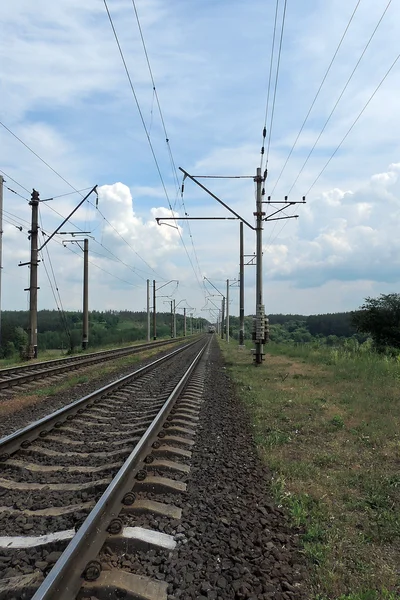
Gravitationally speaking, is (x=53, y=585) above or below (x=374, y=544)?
above

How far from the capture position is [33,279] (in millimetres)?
24031

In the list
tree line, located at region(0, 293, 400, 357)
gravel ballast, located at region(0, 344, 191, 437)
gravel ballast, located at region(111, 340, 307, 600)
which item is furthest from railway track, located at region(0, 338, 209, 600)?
tree line, located at region(0, 293, 400, 357)

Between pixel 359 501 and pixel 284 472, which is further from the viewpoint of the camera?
pixel 284 472

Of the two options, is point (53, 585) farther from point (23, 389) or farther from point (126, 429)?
point (23, 389)

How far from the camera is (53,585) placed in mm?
2697

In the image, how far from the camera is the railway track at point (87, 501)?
2973 mm

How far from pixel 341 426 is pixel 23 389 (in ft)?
28.4

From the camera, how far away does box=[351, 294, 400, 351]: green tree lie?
2997 cm

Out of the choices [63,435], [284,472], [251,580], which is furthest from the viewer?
[63,435]

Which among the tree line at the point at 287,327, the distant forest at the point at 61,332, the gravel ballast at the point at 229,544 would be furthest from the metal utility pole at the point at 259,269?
the gravel ballast at the point at 229,544

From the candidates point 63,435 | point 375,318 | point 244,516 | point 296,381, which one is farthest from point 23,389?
point 375,318

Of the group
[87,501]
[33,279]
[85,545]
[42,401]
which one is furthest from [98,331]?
[85,545]

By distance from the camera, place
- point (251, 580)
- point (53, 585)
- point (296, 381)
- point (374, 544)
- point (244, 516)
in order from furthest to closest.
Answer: point (296, 381) → point (244, 516) → point (374, 544) → point (251, 580) → point (53, 585)

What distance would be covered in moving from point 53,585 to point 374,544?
8.66 ft
